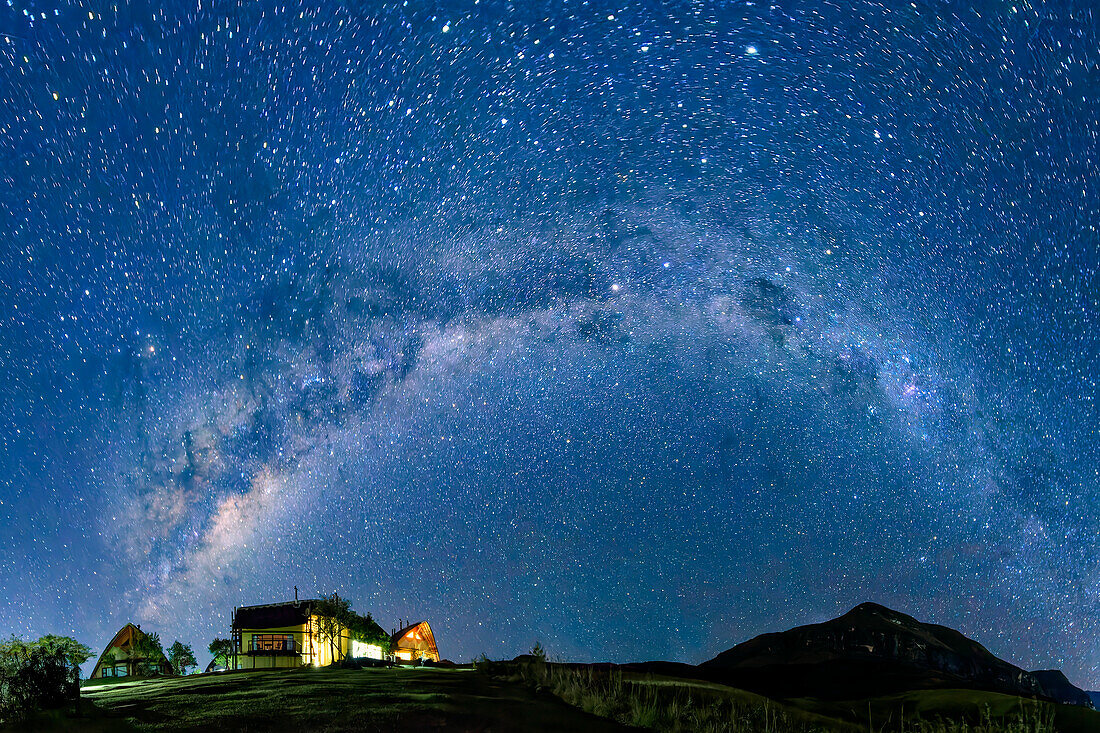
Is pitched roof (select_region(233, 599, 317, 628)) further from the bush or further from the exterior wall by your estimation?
the bush

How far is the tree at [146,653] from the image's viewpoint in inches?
2039

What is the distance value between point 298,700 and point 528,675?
23.9 feet

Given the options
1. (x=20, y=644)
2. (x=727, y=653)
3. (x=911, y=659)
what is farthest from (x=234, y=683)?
(x=727, y=653)

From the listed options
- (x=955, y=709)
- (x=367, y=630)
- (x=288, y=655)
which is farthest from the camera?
(x=367, y=630)

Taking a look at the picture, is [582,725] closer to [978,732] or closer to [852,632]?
[978,732]

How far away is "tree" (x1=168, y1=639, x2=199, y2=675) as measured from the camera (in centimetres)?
5534

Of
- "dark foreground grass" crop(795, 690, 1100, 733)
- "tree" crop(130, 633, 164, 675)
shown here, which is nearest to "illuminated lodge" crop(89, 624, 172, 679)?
"tree" crop(130, 633, 164, 675)

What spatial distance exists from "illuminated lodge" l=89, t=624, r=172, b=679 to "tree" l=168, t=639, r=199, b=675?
89cm

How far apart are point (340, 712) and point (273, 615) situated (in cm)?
4493

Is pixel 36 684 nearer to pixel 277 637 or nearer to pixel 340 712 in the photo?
pixel 340 712

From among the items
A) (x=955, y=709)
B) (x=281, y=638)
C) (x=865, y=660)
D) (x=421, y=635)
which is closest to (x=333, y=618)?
(x=281, y=638)

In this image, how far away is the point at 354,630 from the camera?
56.7 metres

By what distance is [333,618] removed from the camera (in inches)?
2121

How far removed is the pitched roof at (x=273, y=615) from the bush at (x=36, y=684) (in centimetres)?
3999
